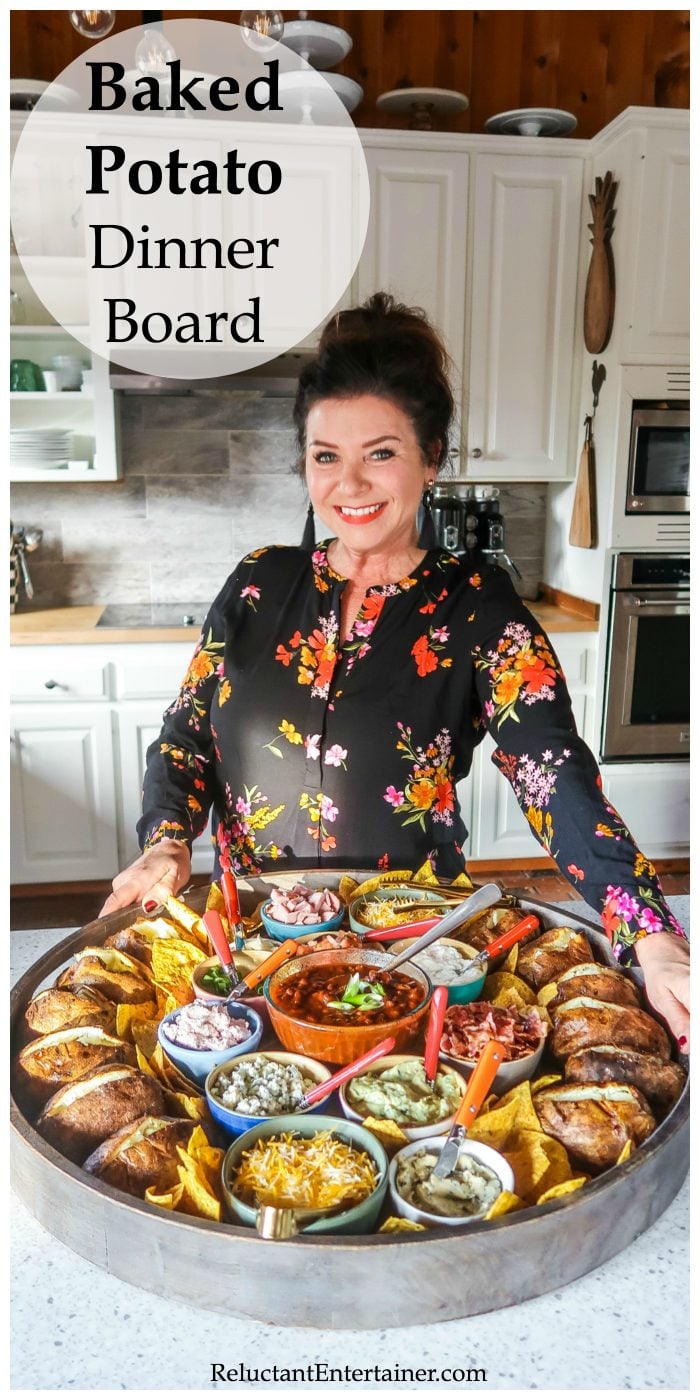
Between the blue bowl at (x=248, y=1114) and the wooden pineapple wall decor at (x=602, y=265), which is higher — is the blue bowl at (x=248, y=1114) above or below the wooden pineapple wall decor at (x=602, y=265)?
below

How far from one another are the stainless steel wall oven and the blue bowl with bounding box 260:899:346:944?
2.13 m

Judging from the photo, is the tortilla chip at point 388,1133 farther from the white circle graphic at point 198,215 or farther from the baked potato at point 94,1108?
the white circle graphic at point 198,215

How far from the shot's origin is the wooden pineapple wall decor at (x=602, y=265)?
2.85m

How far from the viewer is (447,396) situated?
1.39 metres

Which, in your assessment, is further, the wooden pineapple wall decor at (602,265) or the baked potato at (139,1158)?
the wooden pineapple wall decor at (602,265)

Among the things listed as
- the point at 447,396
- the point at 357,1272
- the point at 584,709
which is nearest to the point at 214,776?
the point at 447,396

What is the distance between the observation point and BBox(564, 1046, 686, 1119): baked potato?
78cm

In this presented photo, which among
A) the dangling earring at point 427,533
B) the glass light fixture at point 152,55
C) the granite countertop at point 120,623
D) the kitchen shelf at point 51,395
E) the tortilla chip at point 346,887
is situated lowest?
the tortilla chip at point 346,887

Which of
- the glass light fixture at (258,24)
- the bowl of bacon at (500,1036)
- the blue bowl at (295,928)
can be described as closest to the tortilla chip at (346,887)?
the blue bowl at (295,928)

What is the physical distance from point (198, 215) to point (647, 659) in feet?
6.31

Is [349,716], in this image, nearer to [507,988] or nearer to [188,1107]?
[507,988]

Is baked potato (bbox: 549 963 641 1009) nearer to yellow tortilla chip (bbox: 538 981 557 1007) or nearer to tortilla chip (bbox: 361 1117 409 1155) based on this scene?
yellow tortilla chip (bbox: 538 981 557 1007)

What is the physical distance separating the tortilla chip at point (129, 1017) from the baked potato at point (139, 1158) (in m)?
0.14

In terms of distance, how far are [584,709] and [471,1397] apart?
2581mm
